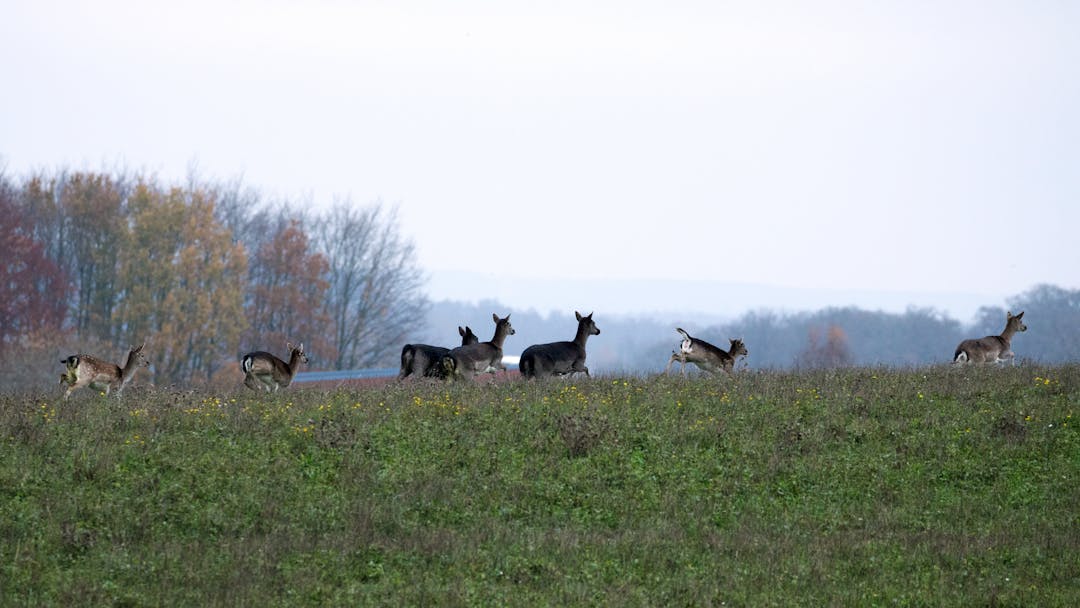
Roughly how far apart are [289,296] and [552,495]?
62093 millimetres

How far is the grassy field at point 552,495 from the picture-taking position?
12547mm

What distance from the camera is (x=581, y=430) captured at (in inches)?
693

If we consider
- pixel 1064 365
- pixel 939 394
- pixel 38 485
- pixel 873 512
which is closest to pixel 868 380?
pixel 939 394

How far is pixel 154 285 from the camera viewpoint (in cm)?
6662

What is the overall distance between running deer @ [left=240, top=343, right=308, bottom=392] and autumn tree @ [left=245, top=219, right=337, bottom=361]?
49.8m

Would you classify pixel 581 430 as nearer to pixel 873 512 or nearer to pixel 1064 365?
pixel 873 512

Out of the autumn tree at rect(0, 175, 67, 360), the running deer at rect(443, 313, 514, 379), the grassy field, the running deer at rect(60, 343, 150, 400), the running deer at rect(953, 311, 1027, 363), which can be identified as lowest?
the grassy field

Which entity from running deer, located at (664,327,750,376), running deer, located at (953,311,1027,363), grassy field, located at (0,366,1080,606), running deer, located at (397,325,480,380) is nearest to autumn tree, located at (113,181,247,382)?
→ running deer, located at (397,325,480,380)

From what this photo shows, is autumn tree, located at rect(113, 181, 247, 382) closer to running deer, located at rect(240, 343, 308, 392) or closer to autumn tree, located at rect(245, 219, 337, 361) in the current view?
autumn tree, located at rect(245, 219, 337, 361)

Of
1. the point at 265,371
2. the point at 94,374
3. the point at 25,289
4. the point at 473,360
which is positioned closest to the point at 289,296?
the point at 25,289

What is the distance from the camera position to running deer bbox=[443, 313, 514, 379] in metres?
23.7

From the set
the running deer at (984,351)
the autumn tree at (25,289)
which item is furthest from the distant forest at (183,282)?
the running deer at (984,351)

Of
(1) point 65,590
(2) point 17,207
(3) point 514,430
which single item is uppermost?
(2) point 17,207

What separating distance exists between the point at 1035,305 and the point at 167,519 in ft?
464
